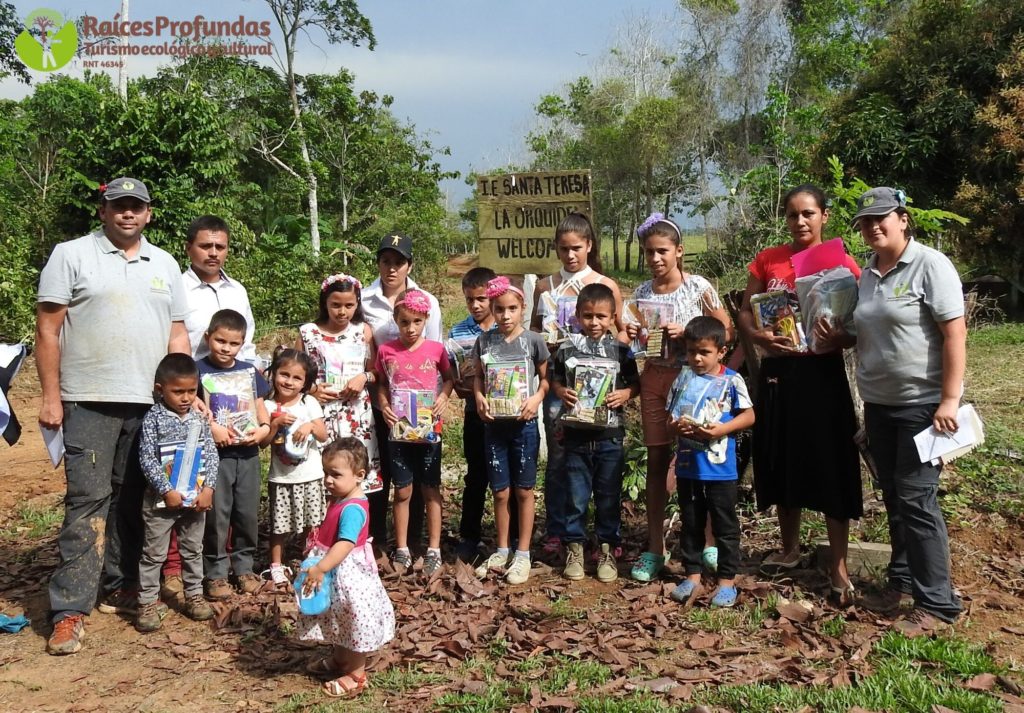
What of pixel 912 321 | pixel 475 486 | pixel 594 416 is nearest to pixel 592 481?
pixel 594 416

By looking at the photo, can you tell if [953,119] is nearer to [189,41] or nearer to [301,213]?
[301,213]

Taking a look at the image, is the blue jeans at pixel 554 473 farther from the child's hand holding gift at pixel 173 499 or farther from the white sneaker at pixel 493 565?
the child's hand holding gift at pixel 173 499

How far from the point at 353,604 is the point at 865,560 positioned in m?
2.98

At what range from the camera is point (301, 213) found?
Result: 76.7ft

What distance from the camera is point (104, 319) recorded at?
4.34 m

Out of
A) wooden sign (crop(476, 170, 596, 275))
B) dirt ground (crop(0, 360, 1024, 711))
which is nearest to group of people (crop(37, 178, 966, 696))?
dirt ground (crop(0, 360, 1024, 711))

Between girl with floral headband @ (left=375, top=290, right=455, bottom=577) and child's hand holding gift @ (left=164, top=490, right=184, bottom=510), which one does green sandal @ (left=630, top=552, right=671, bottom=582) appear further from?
child's hand holding gift @ (left=164, top=490, right=184, bottom=510)

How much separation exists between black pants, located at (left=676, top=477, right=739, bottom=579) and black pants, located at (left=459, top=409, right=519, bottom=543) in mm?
1134

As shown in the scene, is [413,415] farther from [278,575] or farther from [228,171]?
[228,171]

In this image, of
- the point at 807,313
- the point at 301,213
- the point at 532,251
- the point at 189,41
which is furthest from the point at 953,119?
the point at 189,41

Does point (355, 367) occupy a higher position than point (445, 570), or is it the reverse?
point (355, 367)

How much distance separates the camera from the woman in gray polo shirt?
3.87 meters

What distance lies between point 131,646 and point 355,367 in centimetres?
193

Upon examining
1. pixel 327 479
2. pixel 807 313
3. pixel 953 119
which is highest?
pixel 953 119
